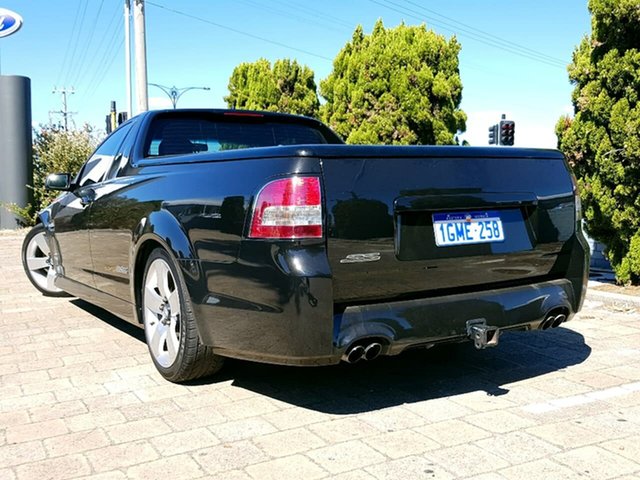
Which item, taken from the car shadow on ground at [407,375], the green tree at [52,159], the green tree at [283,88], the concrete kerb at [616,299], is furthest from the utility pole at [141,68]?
the car shadow on ground at [407,375]

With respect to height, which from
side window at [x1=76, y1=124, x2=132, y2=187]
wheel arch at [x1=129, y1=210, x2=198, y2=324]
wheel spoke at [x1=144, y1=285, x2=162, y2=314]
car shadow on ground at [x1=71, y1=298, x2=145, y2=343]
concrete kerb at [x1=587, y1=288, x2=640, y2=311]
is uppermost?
side window at [x1=76, y1=124, x2=132, y2=187]

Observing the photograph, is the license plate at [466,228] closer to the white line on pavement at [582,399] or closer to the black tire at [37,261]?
the white line on pavement at [582,399]

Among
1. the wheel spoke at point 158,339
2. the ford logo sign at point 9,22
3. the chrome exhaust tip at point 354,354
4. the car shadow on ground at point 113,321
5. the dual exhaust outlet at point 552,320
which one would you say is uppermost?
the ford logo sign at point 9,22

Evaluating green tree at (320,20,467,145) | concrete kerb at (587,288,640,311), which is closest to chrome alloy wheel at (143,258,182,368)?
concrete kerb at (587,288,640,311)

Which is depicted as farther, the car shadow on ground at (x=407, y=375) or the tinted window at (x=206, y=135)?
the tinted window at (x=206, y=135)

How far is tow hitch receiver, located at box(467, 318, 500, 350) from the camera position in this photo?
3.28 m

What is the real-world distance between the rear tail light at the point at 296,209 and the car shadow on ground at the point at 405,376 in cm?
104

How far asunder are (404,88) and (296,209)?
1160 centimetres

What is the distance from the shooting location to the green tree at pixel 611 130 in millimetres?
6695

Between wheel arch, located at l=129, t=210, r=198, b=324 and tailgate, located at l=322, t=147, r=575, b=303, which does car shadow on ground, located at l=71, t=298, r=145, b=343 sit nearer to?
wheel arch, located at l=129, t=210, r=198, b=324

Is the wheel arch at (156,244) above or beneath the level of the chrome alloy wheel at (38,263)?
above

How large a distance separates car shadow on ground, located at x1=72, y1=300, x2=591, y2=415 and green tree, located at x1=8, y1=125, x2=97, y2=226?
12988mm

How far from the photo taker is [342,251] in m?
2.99

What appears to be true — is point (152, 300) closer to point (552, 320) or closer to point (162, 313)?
point (162, 313)
